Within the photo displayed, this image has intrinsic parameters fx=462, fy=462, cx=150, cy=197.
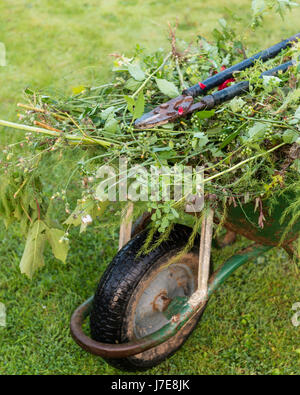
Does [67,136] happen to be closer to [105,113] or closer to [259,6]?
[105,113]

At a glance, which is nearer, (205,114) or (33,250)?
(205,114)

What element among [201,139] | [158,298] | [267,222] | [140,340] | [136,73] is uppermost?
[136,73]

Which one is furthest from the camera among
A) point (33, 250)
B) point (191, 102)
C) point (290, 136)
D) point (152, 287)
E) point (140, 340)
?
point (152, 287)

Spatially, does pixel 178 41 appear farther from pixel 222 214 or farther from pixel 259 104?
pixel 222 214

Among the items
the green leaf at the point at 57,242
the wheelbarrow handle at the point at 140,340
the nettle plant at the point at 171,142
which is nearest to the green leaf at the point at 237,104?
the nettle plant at the point at 171,142

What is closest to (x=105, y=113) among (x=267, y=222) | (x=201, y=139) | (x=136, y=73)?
(x=136, y=73)

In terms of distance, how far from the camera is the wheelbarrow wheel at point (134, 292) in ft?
5.42

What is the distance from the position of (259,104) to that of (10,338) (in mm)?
1562

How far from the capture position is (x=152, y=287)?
1.84m

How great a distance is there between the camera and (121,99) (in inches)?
64.9

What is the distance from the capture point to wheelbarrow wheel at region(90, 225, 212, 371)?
65.1 inches

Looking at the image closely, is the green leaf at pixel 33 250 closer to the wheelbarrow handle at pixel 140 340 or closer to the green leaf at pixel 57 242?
the green leaf at pixel 57 242

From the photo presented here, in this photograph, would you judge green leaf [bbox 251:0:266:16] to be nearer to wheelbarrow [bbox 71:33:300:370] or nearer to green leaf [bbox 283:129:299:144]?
wheelbarrow [bbox 71:33:300:370]

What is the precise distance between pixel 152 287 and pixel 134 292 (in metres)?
0.19
